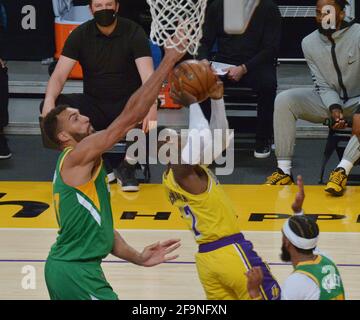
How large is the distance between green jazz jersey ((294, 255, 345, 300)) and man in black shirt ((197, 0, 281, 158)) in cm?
493

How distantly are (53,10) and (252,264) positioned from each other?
8.00m

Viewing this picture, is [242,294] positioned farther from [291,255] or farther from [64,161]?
[64,161]

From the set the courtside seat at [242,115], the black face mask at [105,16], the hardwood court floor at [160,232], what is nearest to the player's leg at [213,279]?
the hardwood court floor at [160,232]

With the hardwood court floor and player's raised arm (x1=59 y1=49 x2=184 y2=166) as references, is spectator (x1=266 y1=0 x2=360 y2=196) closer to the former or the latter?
the hardwood court floor

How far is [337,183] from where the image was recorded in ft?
29.4

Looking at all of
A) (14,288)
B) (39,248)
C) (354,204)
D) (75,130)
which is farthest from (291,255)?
(354,204)

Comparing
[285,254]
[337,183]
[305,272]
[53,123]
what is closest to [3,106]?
[337,183]

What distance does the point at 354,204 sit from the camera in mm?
8781

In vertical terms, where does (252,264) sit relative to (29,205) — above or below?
above

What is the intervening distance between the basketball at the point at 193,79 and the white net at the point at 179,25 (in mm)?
98

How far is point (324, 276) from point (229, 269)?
2.20 ft

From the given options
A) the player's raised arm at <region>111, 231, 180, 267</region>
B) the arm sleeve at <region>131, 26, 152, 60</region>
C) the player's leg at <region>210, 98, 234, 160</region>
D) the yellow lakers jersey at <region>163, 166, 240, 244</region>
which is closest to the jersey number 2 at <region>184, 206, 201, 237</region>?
the yellow lakers jersey at <region>163, 166, 240, 244</region>

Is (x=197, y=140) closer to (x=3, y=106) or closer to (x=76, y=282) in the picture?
(x=76, y=282)

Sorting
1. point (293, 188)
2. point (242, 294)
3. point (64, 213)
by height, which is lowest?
point (293, 188)
